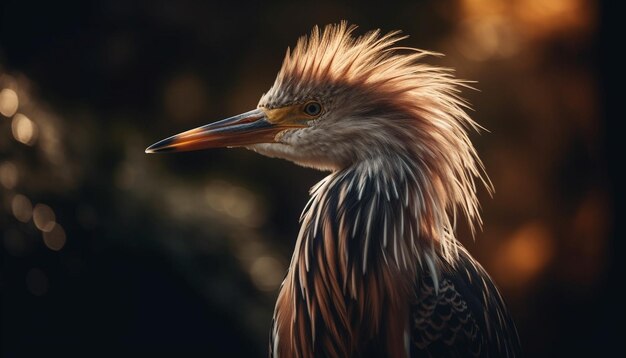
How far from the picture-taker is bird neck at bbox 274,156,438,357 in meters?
2.22

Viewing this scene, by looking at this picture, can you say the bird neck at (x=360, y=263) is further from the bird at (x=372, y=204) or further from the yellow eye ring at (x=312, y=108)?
the yellow eye ring at (x=312, y=108)

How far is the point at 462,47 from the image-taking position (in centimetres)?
565

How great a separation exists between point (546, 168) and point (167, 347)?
316cm

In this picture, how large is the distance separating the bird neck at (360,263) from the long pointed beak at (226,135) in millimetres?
288

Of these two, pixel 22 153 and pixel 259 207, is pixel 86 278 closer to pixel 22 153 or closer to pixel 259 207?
pixel 22 153

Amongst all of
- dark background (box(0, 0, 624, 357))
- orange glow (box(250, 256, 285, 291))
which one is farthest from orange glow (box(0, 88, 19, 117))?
orange glow (box(250, 256, 285, 291))

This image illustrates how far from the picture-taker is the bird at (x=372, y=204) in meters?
2.22

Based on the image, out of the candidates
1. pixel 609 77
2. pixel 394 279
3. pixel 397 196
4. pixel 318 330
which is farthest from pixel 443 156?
pixel 609 77

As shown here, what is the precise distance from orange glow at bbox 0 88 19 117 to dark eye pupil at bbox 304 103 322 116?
101 inches

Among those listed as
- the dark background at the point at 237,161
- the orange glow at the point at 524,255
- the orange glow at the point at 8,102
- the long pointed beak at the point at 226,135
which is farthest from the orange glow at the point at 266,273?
the long pointed beak at the point at 226,135

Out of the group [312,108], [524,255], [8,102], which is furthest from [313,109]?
[524,255]

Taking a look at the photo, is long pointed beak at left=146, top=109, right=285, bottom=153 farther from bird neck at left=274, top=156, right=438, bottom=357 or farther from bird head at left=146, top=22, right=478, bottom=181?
bird neck at left=274, top=156, right=438, bottom=357

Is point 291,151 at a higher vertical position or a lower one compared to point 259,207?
lower

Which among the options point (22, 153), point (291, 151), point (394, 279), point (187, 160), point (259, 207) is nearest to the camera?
point (394, 279)
